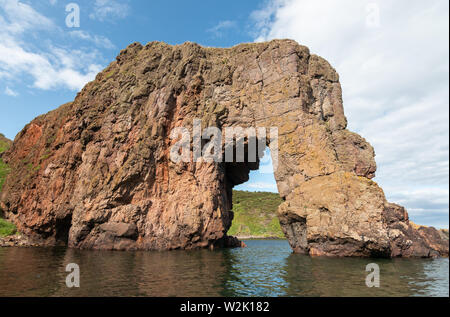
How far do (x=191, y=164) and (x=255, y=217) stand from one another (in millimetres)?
72048

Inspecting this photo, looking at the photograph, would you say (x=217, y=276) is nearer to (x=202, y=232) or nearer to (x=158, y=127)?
(x=202, y=232)

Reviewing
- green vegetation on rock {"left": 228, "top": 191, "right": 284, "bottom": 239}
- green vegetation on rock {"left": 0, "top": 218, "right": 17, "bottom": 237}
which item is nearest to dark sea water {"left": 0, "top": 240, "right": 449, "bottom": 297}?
green vegetation on rock {"left": 0, "top": 218, "right": 17, "bottom": 237}

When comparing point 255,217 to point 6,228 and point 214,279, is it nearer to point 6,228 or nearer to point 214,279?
point 6,228

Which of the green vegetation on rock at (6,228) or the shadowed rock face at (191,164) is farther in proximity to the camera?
the green vegetation on rock at (6,228)

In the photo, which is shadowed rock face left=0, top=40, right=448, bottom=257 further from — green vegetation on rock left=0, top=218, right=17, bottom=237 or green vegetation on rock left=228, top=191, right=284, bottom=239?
green vegetation on rock left=228, top=191, right=284, bottom=239

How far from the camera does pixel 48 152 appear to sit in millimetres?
47938

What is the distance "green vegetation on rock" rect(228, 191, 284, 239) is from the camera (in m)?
99.5

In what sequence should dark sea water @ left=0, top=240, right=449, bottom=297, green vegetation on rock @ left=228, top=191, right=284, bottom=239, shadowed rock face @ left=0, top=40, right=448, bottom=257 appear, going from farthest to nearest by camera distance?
green vegetation on rock @ left=228, top=191, right=284, bottom=239 < shadowed rock face @ left=0, top=40, right=448, bottom=257 < dark sea water @ left=0, top=240, right=449, bottom=297

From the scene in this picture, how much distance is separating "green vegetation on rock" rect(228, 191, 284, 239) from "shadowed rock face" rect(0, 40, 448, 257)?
2097 inches

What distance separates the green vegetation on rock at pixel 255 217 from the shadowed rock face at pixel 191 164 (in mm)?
53265

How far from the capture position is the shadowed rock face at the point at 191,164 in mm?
32188

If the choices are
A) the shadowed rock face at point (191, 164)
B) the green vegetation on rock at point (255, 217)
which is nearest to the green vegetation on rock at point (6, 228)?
the shadowed rock face at point (191, 164)

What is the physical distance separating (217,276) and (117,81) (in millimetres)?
38933

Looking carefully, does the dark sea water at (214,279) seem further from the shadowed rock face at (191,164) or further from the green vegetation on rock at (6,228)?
the green vegetation on rock at (6,228)
